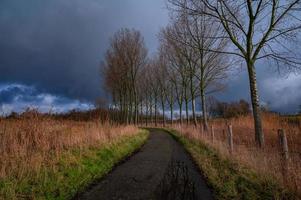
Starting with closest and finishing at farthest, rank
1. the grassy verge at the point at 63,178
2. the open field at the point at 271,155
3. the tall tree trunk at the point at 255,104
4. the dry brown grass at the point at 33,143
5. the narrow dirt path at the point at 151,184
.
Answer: the grassy verge at the point at 63,178 < the open field at the point at 271,155 < the narrow dirt path at the point at 151,184 < the dry brown grass at the point at 33,143 < the tall tree trunk at the point at 255,104

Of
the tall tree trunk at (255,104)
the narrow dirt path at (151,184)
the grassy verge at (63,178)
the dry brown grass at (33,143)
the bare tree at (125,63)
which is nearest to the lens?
the grassy verge at (63,178)

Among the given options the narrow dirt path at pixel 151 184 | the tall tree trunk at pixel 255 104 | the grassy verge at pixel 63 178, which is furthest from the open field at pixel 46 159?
the tall tree trunk at pixel 255 104

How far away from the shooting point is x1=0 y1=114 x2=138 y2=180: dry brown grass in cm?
703

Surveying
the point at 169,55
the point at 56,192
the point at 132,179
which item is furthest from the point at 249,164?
the point at 169,55

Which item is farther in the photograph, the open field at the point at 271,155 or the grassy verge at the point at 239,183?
the open field at the point at 271,155

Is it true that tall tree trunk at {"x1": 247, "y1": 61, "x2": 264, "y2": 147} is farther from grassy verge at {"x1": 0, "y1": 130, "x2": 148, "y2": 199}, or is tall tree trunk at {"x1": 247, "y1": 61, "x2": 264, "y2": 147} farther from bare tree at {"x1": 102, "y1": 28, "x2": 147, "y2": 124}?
bare tree at {"x1": 102, "y1": 28, "x2": 147, "y2": 124}

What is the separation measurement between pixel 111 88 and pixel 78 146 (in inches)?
1331

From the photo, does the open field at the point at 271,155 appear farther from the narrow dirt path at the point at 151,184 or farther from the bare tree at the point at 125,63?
the bare tree at the point at 125,63

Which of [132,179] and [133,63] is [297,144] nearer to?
[132,179]

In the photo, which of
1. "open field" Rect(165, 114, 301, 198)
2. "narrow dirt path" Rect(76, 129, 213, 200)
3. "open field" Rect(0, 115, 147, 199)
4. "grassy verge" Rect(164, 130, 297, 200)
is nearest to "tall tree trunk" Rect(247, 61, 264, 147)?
"open field" Rect(165, 114, 301, 198)

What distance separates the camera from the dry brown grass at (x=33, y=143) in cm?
703

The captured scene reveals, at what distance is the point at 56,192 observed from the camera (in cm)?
659

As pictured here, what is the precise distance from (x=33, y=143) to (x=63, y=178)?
91.6 inches

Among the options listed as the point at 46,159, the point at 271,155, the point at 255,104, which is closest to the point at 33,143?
the point at 46,159
